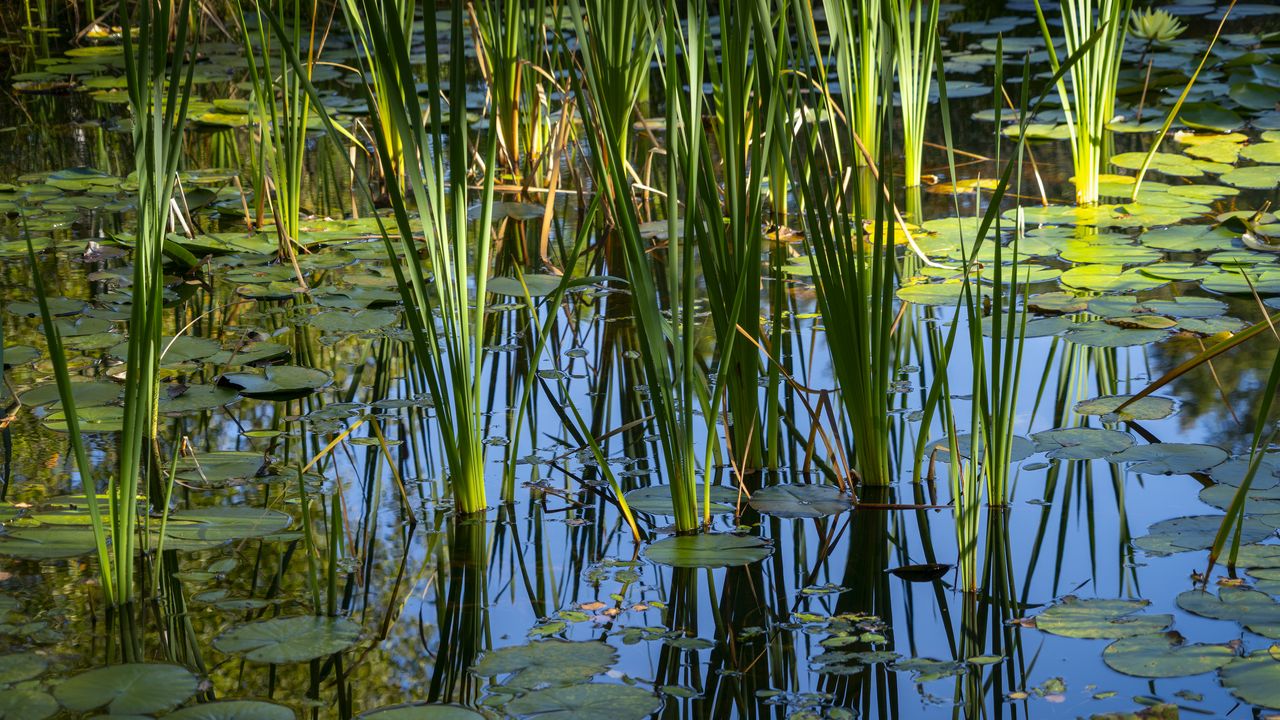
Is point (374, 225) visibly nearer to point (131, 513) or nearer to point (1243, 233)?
point (131, 513)

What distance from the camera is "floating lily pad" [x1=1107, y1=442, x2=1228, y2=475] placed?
1861 millimetres

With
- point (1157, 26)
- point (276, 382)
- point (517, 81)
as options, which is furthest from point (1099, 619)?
point (1157, 26)

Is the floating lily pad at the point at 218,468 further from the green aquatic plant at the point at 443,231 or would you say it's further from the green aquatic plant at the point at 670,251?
the green aquatic plant at the point at 670,251

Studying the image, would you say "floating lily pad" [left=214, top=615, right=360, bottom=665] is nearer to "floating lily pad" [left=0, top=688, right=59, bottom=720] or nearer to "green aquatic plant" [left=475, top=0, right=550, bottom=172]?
"floating lily pad" [left=0, top=688, right=59, bottom=720]

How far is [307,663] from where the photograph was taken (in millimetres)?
1442

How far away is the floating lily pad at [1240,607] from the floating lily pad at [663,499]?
64cm

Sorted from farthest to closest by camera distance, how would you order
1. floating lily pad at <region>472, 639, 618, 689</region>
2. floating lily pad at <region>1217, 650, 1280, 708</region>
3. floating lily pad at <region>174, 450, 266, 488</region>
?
floating lily pad at <region>174, 450, 266, 488</region>, floating lily pad at <region>472, 639, 618, 689</region>, floating lily pad at <region>1217, 650, 1280, 708</region>

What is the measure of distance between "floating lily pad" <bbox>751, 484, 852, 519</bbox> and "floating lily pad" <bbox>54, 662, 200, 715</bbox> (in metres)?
0.83

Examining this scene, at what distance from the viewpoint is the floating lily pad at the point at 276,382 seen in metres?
2.28

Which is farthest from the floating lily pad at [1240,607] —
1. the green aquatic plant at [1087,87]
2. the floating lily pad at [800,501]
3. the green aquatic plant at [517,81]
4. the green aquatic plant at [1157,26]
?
the green aquatic plant at [1157,26]

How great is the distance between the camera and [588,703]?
1.32 metres

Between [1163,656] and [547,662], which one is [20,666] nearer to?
[547,662]

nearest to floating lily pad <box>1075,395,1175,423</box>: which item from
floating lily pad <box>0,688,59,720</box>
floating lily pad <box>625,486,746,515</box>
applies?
floating lily pad <box>625,486,746,515</box>

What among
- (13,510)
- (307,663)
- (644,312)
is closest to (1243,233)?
(644,312)
